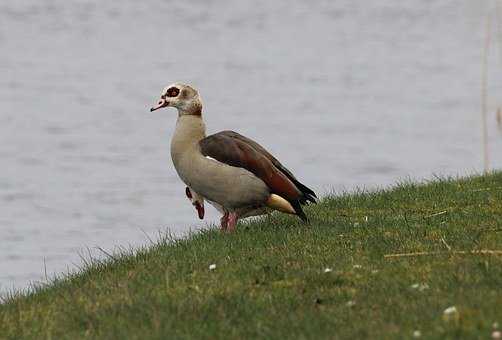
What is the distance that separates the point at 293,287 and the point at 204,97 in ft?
101

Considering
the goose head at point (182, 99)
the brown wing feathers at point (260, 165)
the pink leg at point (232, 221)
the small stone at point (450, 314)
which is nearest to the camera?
the small stone at point (450, 314)

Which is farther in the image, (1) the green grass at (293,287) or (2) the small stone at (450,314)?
(1) the green grass at (293,287)

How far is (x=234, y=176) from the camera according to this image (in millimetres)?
12391

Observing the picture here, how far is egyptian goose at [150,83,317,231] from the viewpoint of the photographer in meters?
12.4

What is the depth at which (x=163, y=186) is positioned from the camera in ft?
92.9

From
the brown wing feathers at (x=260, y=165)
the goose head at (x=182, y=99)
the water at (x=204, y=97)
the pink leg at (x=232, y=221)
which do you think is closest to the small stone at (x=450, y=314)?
the brown wing feathers at (x=260, y=165)

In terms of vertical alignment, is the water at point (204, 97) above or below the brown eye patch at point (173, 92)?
below

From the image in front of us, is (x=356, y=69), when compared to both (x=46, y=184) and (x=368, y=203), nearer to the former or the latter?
(x=46, y=184)

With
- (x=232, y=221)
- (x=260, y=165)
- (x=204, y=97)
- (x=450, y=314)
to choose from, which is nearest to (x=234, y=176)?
(x=260, y=165)

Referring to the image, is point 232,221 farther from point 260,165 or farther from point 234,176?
point 260,165

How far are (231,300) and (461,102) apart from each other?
1230 inches

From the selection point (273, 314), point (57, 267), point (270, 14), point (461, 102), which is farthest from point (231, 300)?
point (270, 14)

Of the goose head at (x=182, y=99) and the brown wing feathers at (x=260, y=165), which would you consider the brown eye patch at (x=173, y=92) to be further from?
the brown wing feathers at (x=260, y=165)

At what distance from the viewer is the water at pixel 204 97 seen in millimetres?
25188
